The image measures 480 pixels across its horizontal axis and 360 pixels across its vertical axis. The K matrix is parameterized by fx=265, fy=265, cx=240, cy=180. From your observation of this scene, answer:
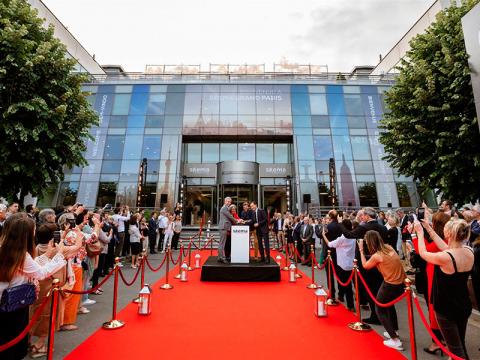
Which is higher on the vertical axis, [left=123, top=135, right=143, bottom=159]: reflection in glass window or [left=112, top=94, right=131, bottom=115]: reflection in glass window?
[left=112, top=94, right=131, bottom=115]: reflection in glass window

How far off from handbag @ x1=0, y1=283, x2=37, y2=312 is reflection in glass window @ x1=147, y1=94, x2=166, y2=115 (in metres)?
24.0

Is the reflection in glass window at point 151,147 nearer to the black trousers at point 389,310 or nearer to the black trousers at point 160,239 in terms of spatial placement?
the black trousers at point 160,239

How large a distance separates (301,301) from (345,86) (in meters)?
24.7

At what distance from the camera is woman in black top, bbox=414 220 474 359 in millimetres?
3141

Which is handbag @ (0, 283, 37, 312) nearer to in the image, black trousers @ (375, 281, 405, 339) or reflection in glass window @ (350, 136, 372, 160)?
black trousers @ (375, 281, 405, 339)

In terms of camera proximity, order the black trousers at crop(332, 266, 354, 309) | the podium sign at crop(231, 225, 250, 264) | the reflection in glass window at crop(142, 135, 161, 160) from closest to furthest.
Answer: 1. the black trousers at crop(332, 266, 354, 309)
2. the podium sign at crop(231, 225, 250, 264)
3. the reflection in glass window at crop(142, 135, 161, 160)

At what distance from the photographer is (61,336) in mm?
4531

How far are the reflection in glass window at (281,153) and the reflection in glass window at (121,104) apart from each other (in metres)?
14.6

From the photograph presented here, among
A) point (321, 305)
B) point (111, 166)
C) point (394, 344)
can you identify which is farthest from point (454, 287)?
point (111, 166)

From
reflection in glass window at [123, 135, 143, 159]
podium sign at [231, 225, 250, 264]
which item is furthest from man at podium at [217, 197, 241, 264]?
reflection in glass window at [123, 135, 143, 159]

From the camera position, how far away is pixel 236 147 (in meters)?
25.3

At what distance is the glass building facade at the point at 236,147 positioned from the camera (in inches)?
880

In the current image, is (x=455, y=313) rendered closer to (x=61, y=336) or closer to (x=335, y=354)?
(x=335, y=354)

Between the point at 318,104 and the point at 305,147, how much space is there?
16.1ft
